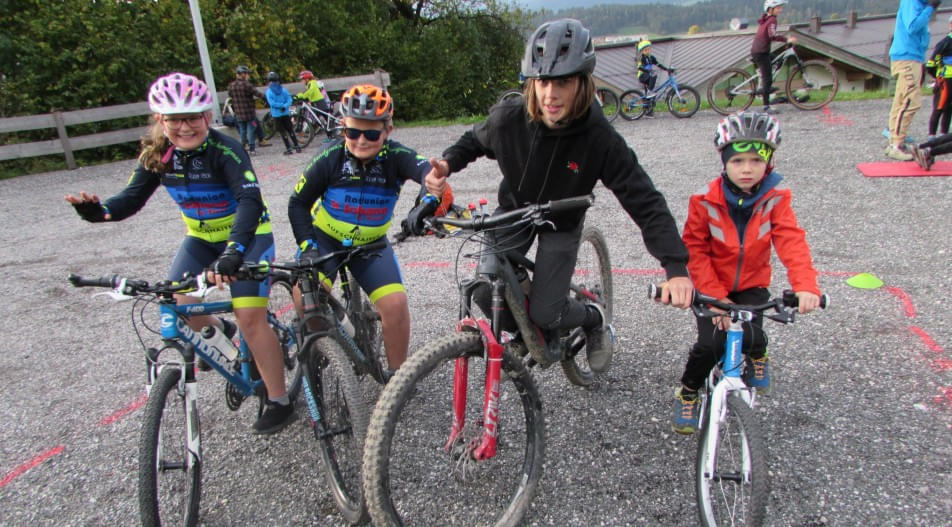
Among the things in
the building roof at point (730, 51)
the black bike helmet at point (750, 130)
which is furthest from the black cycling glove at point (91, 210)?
the building roof at point (730, 51)

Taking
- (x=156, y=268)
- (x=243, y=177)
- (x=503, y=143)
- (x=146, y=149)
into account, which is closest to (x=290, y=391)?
(x=243, y=177)

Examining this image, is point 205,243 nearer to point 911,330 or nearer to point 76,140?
point 911,330

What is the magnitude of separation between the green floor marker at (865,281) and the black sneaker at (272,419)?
184 inches

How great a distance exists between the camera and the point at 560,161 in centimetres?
288

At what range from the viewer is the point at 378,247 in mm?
3037

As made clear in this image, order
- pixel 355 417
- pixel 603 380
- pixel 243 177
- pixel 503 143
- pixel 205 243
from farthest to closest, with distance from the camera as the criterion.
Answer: pixel 603 380, pixel 205 243, pixel 243 177, pixel 503 143, pixel 355 417

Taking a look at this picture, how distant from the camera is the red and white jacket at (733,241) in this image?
2.76 metres

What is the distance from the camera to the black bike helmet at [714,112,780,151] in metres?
2.71

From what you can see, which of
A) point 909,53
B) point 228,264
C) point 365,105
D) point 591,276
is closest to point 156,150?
point 228,264

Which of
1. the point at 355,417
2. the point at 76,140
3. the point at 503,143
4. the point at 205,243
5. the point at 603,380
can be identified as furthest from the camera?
the point at 76,140

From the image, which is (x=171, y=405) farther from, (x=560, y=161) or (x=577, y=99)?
(x=577, y=99)

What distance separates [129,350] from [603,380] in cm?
401

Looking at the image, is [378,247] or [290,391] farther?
[290,391]

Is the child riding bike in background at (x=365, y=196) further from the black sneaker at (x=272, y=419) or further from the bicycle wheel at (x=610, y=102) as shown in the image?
the bicycle wheel at (x=610, y=102)
